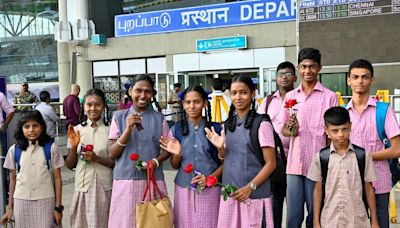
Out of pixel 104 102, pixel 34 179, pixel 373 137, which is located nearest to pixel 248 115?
pixel 373 137

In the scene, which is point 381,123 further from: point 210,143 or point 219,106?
point 219,106

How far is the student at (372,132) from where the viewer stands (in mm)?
3072

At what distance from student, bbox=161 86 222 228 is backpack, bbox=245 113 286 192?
13.9 inches

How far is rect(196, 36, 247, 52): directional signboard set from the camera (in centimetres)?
1592

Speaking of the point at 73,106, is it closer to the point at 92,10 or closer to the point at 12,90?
the point at 92,10

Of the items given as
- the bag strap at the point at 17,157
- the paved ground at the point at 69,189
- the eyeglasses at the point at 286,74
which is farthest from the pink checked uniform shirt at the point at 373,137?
the bag strap at the point at 17,157

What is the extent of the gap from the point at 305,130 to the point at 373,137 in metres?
0.45

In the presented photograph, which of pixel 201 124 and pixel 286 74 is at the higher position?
pixel 286 74

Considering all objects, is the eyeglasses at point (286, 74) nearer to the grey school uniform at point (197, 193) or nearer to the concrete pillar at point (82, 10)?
the grey school uniform at point (197, 193)

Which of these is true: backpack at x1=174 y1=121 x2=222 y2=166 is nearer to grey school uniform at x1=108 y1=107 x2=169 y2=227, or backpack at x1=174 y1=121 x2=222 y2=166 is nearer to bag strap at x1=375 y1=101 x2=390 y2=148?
grey school uniform at x1=108 y1=107 x2=169 y2=227

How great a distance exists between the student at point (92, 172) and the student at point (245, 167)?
3.02 feet

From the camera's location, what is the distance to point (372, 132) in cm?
312

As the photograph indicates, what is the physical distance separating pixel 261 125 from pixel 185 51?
14394 millimetres

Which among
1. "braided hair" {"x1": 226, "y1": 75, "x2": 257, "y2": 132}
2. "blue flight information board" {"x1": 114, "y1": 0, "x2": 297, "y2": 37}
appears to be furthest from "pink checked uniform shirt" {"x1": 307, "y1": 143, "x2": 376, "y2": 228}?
"blue flight information board" {"x1": 114, "y1": 0, "x2": 297, "y2": 37}
